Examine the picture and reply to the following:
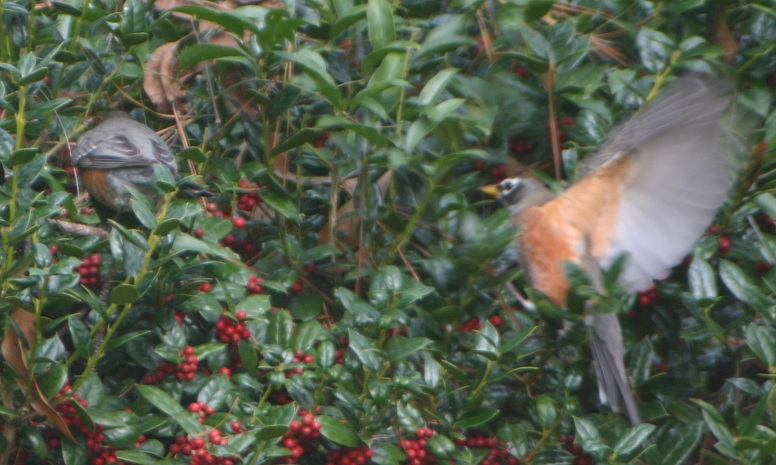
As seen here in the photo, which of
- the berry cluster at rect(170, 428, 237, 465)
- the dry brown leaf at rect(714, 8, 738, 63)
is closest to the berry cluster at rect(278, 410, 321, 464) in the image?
the berry cluster at rect(170, 428, 237, 465)

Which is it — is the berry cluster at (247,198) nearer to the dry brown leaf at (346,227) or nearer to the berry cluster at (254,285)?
the dry brown leaf at (346,227)

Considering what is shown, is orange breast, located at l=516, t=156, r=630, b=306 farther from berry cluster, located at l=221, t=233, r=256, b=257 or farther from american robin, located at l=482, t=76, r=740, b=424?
berry cluster, located at l=221, t=233, r=256, b=257

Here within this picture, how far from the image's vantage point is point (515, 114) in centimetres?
296

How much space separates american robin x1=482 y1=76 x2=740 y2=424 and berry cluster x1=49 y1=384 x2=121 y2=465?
1.26 m

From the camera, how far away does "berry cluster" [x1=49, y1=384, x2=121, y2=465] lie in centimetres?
246

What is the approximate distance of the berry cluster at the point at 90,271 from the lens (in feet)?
9.04

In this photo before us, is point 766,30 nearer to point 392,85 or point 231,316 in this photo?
point 392,85

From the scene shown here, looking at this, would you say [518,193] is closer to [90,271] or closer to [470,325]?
[470,325]

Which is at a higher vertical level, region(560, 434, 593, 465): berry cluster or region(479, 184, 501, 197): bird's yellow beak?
region(479, 184, 501, 197): bird's yellow beak

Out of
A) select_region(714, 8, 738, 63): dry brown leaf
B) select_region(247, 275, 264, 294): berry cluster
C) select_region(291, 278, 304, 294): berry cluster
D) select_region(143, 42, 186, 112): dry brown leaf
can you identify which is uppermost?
select_region(714, 8, 738, 63): dry brown leaf

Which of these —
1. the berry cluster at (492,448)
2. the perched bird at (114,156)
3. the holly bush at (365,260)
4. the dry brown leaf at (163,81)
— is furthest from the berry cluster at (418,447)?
the dry brown leaf at (163,81)

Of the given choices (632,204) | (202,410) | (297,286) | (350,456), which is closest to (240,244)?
(297,286)

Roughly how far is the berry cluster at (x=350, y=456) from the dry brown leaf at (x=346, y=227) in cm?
62

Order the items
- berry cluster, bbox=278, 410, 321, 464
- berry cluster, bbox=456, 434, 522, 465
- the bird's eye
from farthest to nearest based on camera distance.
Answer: the bird's eye, berry cluster, bbox=456, 434, 522, 465, berry cluster, bbox=278, 410, 321, 464
